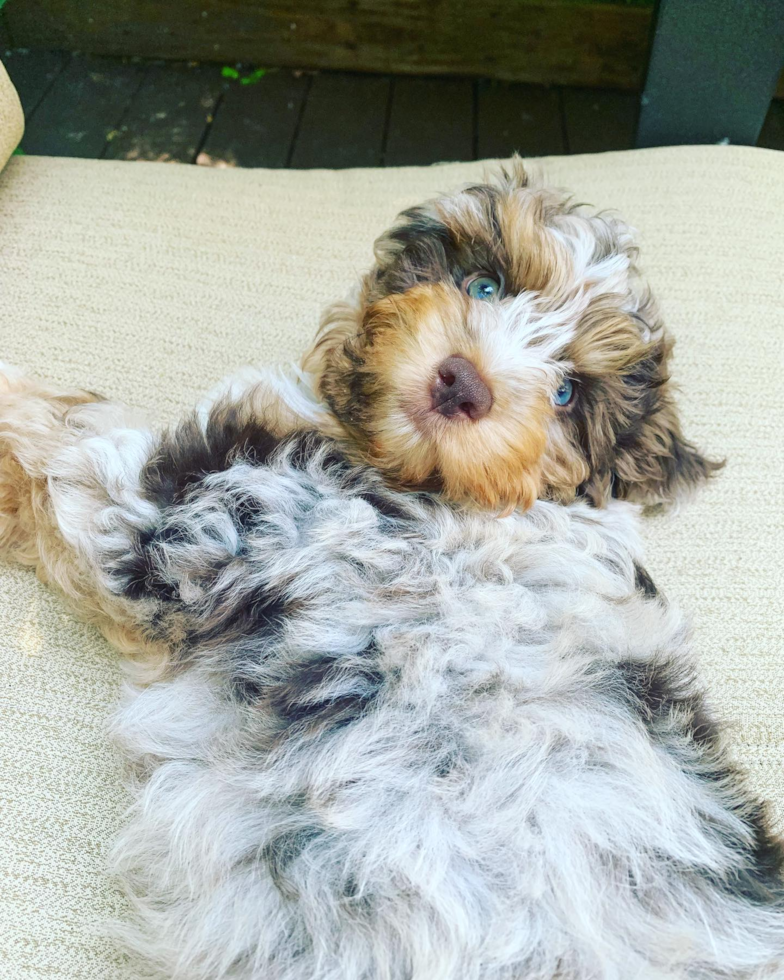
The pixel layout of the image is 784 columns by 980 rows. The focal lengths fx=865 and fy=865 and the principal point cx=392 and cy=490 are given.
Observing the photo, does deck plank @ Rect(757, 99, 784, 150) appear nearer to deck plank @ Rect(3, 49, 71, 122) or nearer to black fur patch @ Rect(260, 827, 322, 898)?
deck plank @ Rect(3, 49, 71, 122)

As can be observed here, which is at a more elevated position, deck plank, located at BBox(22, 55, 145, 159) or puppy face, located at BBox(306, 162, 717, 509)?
puppy face, located at BBox(306, 162, 717, 509)

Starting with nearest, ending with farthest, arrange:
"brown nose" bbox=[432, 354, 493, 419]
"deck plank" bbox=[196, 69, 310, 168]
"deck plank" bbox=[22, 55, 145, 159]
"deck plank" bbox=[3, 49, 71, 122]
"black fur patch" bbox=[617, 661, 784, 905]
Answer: "black fur patch" bbox=[617, 661, 784, 905] → "brown nose" bbox=[432, 354, 493, 419] → "deck plank" bbox=[22, 55, 145, 159] → "deck plank" bbox=[3, 49, 71, 122] → "deck plank" bbox=[196, 69, 310, 168]

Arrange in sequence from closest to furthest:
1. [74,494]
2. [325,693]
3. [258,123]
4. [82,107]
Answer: [325,693] < [74,494] < [82,107] < [258,123]

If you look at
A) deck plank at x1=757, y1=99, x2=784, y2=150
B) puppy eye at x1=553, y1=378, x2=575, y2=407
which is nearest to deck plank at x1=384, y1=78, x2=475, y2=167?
deck plank at x1=757, y1=99, x2=784, y2=150

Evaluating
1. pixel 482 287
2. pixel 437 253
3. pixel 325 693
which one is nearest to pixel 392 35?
pixel 437 253

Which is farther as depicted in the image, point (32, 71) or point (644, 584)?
point (32, 71)

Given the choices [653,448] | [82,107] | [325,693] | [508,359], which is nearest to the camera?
[325,693]

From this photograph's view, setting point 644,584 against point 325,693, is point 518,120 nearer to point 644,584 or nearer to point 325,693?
point 644,584
